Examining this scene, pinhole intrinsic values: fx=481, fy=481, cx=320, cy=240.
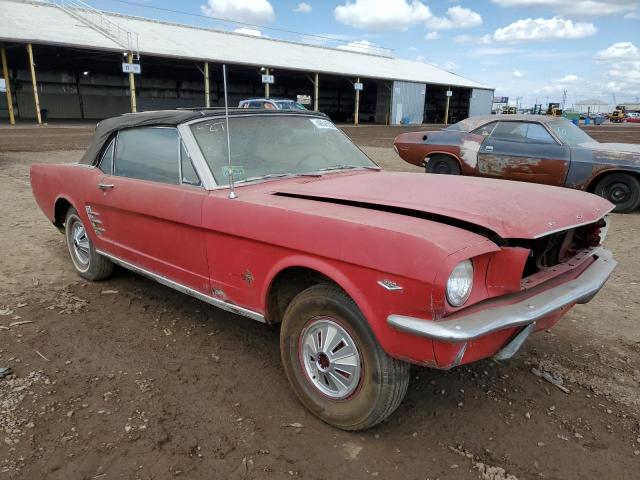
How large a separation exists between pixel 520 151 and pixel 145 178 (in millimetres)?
6595

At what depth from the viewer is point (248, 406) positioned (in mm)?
2688

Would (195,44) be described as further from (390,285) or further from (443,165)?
(390,285)

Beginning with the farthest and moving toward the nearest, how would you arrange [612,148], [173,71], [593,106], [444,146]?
[593,106], [173,71], [444,146], [612,148]

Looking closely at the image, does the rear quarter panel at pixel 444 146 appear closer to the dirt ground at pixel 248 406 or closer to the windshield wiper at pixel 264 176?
the dirt ground at pixel 248 406

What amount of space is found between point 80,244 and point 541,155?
22.8ft

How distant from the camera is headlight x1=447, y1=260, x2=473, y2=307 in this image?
80.3 inches

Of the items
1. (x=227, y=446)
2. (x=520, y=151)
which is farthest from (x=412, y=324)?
(x=520, y=151)

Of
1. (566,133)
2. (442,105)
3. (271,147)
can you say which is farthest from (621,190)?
(442,105)

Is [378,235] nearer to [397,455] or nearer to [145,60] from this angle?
[397,455]

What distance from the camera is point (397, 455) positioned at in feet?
7.59

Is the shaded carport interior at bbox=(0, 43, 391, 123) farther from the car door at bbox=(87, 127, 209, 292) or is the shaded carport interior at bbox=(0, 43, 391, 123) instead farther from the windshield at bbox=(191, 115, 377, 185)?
the windshield at bbox=(191, 115, 377, 185)

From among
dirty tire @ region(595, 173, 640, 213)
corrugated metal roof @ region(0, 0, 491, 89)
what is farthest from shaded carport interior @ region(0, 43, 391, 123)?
dirty tire @ region(595, 173, 640, 213)

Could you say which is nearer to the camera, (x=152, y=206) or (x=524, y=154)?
(x=152, y=206)

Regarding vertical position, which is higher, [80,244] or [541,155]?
[541,155]
